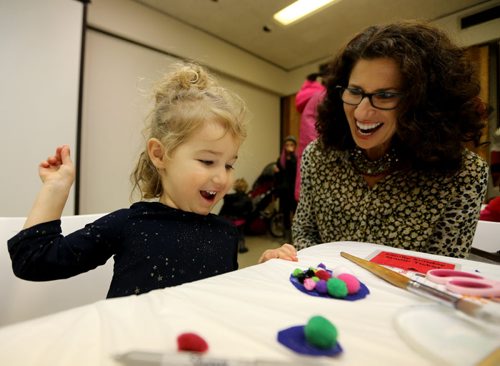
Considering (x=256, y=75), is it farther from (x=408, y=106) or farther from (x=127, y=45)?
(x=408, y=106)

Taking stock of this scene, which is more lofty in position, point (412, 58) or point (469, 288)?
point (412, 58)

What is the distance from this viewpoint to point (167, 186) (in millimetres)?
698

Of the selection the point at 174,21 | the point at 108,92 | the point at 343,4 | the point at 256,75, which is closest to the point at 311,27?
the point at 343,4

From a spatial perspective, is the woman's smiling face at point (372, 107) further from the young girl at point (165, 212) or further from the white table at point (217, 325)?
the white table at point (217, 325)

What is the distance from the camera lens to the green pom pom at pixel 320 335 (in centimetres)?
27

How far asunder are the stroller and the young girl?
305cm

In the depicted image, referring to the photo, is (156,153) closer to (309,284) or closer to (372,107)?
(309,284)

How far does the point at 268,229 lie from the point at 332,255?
11.5 feet

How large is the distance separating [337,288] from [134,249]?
413 millimetres

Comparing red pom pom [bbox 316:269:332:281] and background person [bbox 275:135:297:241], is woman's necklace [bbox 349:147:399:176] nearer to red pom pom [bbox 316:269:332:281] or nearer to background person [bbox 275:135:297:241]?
red pom pom [bbox 316:269:332:281]

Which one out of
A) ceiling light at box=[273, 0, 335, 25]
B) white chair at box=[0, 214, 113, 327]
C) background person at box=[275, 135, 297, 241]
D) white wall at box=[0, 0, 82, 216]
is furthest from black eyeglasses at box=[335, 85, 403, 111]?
background person at box=[275, 135, 297, 241]

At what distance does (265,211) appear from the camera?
4016mm

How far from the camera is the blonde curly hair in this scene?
673 mm

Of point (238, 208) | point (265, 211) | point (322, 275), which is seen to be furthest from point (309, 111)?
point (265, 211)
